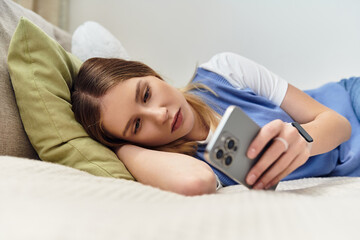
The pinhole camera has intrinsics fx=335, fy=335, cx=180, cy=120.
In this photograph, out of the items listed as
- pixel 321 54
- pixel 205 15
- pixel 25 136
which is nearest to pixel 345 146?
pixel 25 136

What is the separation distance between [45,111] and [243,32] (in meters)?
1.41

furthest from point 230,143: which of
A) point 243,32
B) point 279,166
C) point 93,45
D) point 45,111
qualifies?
point 243,32

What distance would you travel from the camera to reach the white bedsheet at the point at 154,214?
30cm

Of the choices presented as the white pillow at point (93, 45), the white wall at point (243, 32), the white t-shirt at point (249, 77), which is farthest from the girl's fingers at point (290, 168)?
the white wall at point (243, 32)

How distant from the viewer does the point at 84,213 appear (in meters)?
0.33

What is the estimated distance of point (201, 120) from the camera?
960 millimetres

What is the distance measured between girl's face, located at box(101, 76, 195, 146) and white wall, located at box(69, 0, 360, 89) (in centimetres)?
115

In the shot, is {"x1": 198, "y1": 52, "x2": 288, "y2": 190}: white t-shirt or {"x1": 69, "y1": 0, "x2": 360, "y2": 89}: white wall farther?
{"x1": 69, "y1": 0, "x2": 360, "y2": 89}: white wall

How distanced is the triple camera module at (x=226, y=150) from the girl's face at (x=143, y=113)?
1.08ft

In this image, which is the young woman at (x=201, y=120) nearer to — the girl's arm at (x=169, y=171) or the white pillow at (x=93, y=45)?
the girl's arm at (x=169, y=171)

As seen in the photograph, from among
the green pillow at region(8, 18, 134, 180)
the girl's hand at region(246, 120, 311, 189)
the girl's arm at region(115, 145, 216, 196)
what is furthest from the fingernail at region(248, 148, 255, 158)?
the green pillow at region(8, 18, 134, 180)

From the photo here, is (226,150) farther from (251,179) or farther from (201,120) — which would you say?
(201,120)

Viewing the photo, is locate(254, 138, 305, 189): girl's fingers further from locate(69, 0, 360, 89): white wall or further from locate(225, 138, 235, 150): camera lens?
locate(69, 0, 360, 89): white wall

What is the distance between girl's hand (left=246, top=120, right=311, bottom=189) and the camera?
48 cm
